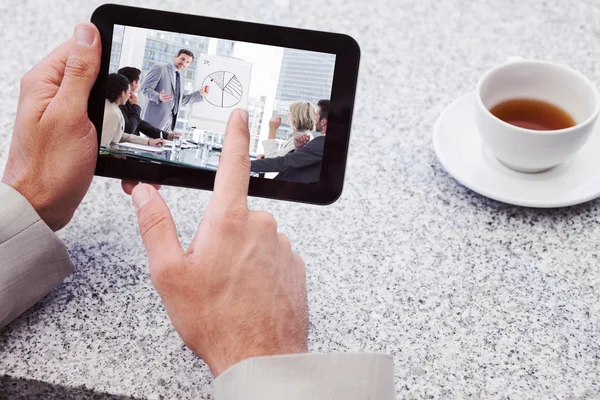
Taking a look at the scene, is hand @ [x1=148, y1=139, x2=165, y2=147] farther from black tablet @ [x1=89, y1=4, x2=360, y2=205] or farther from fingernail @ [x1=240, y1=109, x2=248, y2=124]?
fingernail @ [x1=240, y1=109, x2=248, y2=124]

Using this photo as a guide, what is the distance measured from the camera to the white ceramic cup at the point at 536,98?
67 cm

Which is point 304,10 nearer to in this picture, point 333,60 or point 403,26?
point 403,26

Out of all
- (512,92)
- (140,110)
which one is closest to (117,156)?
(140,110)

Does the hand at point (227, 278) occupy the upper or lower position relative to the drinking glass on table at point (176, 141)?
lower

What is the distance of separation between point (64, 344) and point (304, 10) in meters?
0.59

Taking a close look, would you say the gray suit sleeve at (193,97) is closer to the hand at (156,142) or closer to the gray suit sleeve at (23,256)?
the hand at (156,142)

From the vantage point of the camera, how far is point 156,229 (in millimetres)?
553

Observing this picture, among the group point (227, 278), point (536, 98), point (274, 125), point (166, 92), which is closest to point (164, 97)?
point (166, 92)

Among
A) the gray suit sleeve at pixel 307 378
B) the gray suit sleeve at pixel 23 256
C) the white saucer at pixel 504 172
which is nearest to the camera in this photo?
the gray suit sleeve at pixel 307 378

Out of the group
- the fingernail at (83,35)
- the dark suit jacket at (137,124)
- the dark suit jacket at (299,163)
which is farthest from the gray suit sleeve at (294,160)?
the fingernail at (83,35)

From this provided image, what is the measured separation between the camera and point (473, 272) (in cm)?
67

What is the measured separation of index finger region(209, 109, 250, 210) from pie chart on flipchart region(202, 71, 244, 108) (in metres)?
0.06

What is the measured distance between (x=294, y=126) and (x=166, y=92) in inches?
5.5

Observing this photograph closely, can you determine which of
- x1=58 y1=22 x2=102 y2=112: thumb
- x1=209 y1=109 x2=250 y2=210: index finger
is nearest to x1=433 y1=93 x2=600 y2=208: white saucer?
x1=209 y1=109 x2=250 y2=210: index finger
